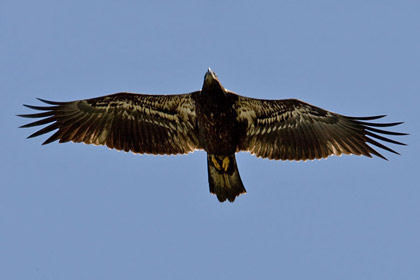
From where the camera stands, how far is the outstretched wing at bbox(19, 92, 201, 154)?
1385cm

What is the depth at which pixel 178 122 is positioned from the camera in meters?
14.0

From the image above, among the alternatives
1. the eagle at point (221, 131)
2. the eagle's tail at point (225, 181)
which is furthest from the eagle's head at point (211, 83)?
the eagle's tail at point (225, 181)

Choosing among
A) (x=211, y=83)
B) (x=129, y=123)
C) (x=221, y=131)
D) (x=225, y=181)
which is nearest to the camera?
(x=211, y=83)

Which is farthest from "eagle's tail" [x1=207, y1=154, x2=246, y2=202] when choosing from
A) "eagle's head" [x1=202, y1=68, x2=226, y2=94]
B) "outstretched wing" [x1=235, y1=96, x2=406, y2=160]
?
"eagle's head" [x1=202, y1=68, x2=226, y2=94]

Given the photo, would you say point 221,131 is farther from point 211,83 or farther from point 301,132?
point 301,132

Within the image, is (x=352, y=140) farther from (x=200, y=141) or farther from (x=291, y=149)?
(x=200, y=141)

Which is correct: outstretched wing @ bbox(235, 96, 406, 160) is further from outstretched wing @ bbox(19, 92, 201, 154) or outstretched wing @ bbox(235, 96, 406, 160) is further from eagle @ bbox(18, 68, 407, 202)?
outstretched wing @ bbox(19, 92, 201, 154)

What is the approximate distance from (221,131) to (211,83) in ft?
3.57

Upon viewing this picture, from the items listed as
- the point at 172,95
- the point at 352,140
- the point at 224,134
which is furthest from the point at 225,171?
the point at 352,140

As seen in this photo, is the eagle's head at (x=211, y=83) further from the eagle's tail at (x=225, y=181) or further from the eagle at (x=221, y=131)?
the eagle's tail at (x=225, y=181)

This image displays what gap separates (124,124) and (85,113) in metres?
0.88

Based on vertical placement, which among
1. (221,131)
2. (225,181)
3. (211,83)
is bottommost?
(225,181)

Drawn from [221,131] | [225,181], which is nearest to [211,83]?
[221,131]

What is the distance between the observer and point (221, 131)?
43.8ft
